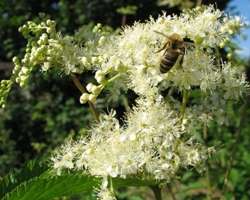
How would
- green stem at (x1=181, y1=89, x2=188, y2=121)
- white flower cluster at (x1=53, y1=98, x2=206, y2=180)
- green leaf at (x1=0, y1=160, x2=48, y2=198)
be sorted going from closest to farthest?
white flower cluster at (x1=53, y1=98, x2=206, y2=180) < green stem at (x1=181, y1=89, x2=188, y2=121) < green leaf at (x1=0, y1=160, x2=48, y2=198)

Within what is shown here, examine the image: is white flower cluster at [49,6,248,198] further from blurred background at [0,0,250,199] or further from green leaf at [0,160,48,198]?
blurred background at [0,0,250,199]

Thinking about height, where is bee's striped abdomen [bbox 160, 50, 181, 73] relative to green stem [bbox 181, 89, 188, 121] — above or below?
above

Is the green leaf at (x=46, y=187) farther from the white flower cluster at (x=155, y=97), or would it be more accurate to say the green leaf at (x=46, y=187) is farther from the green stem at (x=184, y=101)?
the green stem at (x=184, y=101)

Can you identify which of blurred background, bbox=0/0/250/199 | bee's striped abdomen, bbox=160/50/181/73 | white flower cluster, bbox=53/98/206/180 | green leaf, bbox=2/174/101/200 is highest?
blurred background, bbox=0/0/250/199

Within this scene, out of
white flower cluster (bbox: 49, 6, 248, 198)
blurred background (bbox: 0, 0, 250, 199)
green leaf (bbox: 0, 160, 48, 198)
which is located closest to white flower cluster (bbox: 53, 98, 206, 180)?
white flower cluster (bbox: 49, 6, 248, 198)

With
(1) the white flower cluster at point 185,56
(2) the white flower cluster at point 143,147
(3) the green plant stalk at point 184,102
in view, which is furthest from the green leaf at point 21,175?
(3) the green plant stalk at point 184,102

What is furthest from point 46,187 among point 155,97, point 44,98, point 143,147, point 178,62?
point 44,98

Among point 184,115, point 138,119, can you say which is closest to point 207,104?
point 184,115
